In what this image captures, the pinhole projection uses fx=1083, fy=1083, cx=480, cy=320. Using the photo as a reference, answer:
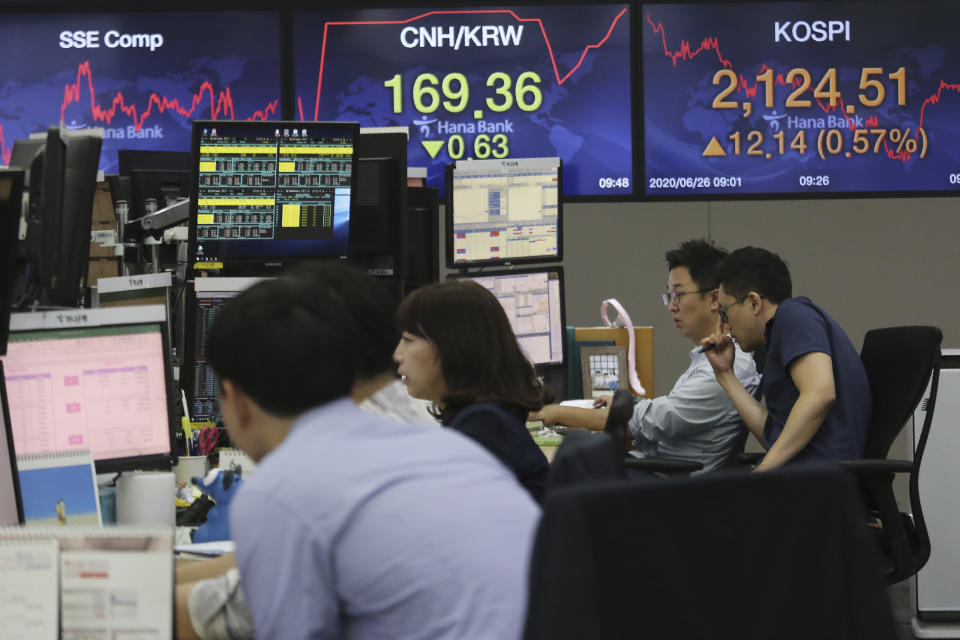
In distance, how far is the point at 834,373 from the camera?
2807 mm

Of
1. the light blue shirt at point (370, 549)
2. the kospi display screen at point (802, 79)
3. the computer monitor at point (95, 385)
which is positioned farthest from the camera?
the kospi display screen at point (802, 79)

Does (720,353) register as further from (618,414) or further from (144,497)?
(144,497)

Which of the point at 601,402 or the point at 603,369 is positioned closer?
the point at 601,402

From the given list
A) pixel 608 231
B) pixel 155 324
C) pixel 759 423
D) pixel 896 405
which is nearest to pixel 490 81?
pixel 608 231

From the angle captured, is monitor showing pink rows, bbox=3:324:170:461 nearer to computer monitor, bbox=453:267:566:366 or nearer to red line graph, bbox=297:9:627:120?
computer monitor, bbox=453:267:566:366

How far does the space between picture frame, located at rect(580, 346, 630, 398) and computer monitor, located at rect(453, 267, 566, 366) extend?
0.34 feet

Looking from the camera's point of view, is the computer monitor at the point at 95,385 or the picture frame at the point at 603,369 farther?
the picture frame at the point at 603,369

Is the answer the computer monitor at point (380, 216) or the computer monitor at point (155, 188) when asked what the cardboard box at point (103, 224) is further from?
the computer monitor at point (380, 216)

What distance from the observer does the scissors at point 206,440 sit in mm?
2475

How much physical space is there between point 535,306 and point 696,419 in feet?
2.26

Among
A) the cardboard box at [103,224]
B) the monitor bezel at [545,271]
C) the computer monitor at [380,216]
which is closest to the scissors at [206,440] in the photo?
the cardboard box at [103,224]

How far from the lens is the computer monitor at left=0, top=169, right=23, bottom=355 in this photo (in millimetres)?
1586

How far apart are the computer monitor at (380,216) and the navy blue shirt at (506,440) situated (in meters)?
1.21

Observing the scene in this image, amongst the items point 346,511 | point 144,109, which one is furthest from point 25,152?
point 144,109
